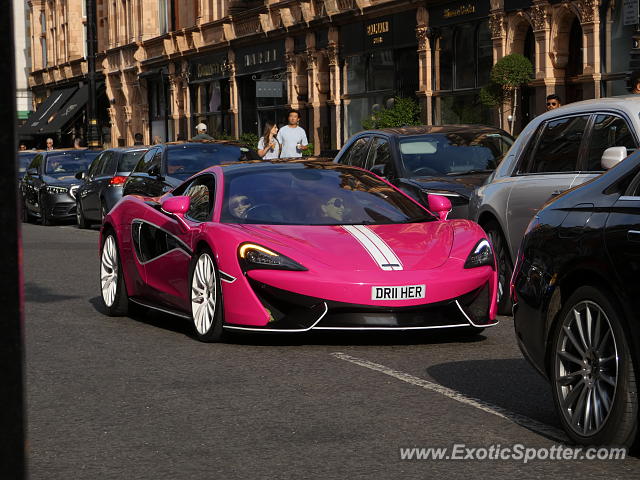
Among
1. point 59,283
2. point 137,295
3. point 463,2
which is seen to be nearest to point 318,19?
point 463,2

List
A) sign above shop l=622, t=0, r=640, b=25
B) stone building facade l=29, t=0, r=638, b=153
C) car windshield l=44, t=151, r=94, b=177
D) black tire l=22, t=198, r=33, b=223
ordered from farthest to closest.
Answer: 1. black tire l=22, t=198, r=33, b=223
2. car windshield l=44, t=151, r=94, b=177
3. stone building facade l=29, t=0, r=638, b=153
4. sign above shop l=622, t=0, r=640, b=25

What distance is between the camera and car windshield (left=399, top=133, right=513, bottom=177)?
49.3 feet

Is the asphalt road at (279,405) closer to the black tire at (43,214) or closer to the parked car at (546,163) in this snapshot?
the parked car at (546,163)

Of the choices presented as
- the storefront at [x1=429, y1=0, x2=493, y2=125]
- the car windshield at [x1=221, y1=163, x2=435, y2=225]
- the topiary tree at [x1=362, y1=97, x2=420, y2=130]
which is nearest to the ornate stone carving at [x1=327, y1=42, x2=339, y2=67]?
the topiary tree at [x1=362, y1=97, x2=420, y2=130]

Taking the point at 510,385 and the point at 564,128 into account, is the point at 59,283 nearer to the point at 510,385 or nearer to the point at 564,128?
the point at 564,128

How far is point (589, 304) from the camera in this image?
18.0 ft

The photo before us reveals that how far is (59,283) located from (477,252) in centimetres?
619

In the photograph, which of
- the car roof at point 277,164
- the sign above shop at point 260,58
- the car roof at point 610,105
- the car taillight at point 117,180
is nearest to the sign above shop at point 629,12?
the car taillight at point 117,180

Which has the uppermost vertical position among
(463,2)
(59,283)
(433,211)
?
(463,2)

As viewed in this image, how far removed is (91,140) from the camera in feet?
160

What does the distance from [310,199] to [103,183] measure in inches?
617

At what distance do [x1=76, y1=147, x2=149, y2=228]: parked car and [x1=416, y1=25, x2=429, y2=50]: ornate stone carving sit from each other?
9.14m

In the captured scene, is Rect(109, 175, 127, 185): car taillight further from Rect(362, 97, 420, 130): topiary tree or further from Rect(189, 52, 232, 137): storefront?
Rect(189, 52, 232, 137): storefront

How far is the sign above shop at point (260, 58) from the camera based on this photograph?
41.8m
